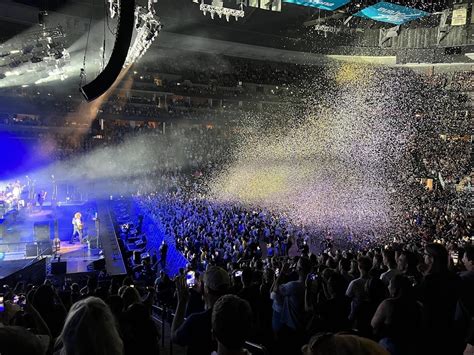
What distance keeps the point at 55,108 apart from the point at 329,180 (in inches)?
627

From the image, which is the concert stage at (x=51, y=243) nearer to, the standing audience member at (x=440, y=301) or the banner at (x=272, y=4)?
the standing audience member at (x=440, y=301)

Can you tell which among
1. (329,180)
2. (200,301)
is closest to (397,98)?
(329,180)

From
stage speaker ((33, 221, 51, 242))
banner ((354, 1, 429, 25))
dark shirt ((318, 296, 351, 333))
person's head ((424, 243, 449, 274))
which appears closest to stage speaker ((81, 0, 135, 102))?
dark shirt ((318, 296, 351, 333))

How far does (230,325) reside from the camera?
1.77 m

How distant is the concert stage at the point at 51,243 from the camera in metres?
11.4

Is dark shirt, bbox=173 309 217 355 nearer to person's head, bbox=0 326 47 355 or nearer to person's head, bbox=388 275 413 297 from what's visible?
person's head, bbox=0 326 47 355

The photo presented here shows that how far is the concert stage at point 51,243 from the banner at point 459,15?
59.5 feet

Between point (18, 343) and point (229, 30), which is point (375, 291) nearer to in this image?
point (18, 343)

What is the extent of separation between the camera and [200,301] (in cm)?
298

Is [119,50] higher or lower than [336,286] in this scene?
higher

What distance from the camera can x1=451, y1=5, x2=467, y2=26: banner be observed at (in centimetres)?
1973

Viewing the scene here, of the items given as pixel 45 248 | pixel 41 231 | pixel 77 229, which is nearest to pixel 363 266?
pixel 45 248

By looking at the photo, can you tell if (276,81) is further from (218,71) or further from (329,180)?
(329,180)

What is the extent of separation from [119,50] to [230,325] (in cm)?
411
